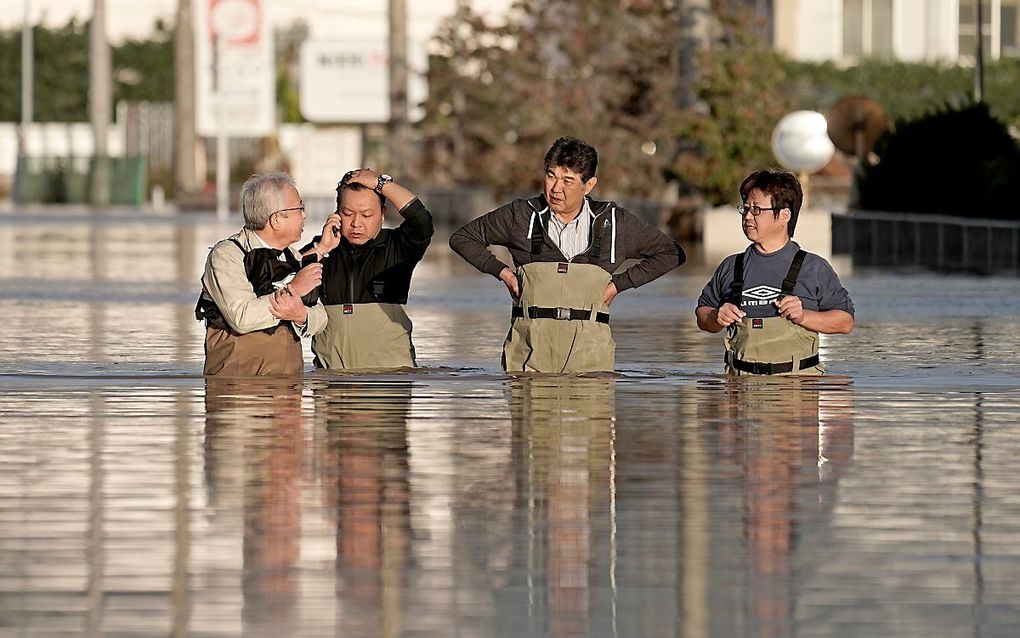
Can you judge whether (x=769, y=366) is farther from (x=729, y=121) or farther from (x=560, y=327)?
(x=729, y=121)

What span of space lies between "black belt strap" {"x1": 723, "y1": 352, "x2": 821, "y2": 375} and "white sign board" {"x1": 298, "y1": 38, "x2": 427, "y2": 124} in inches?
2106

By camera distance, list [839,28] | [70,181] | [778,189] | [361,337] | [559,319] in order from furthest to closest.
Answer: [70,181]
[839,28]
[361,337]
[559,319]
[778,189]

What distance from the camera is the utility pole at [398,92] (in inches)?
2292

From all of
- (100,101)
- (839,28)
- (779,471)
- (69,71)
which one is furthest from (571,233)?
(69,71)

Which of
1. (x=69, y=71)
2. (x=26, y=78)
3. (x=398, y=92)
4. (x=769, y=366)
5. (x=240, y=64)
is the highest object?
(x=69, y=71)

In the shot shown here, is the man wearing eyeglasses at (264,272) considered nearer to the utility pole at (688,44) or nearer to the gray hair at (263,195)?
the gray hair at (263,195)

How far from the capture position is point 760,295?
12430 mm

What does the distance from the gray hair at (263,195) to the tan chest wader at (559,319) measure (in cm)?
118

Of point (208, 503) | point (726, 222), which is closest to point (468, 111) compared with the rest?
point (726, 222)

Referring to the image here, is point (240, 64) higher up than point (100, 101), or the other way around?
point (240, 64)

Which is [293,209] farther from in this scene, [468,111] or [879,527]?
[468,111]

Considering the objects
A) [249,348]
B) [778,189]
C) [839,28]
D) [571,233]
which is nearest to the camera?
[778,189]

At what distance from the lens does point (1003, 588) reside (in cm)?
746

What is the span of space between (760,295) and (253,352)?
7.74 ft
